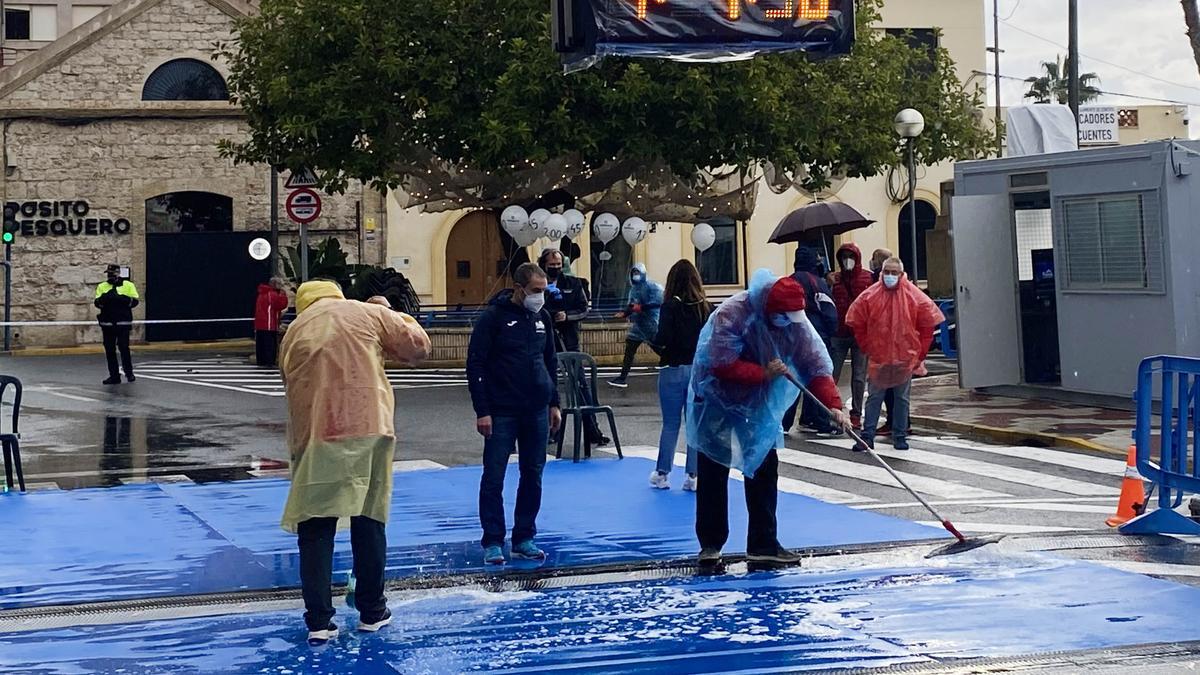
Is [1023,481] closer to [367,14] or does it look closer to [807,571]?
[807,571]

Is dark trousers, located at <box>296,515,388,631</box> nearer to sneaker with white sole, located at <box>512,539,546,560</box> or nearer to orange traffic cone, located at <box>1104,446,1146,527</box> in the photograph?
sneaker with white sole, located at <box>512,539,546,560</box>

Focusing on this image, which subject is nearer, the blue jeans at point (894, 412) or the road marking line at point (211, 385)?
the blue jeans at point (894, 412)

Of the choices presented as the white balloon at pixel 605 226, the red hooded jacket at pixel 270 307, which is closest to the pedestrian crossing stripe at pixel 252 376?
the red hooded jacket at pixel 270 307

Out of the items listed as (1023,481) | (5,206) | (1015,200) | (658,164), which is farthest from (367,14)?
(1023,481)

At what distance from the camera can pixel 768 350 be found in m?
9.35

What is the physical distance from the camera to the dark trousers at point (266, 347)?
29.4 metres

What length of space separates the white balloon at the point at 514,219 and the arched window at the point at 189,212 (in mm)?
12492

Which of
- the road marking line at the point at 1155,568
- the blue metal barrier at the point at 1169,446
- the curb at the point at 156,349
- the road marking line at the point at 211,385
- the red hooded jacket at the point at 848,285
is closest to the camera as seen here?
the road marking line at the point at 1155,568

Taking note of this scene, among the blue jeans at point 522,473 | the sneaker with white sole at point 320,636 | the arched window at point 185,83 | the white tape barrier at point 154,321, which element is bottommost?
the sneaker with white sole at point 320,636

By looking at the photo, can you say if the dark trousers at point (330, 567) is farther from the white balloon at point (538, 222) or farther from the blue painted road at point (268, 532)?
the white balloon at point (538, 222)

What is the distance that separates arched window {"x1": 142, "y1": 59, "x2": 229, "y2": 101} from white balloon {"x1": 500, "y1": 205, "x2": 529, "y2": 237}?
12827mm

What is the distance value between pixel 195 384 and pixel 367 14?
657 cm

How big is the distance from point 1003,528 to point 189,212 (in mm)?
29995

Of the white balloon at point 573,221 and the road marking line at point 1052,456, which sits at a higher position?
the white balloon at point 573,221
